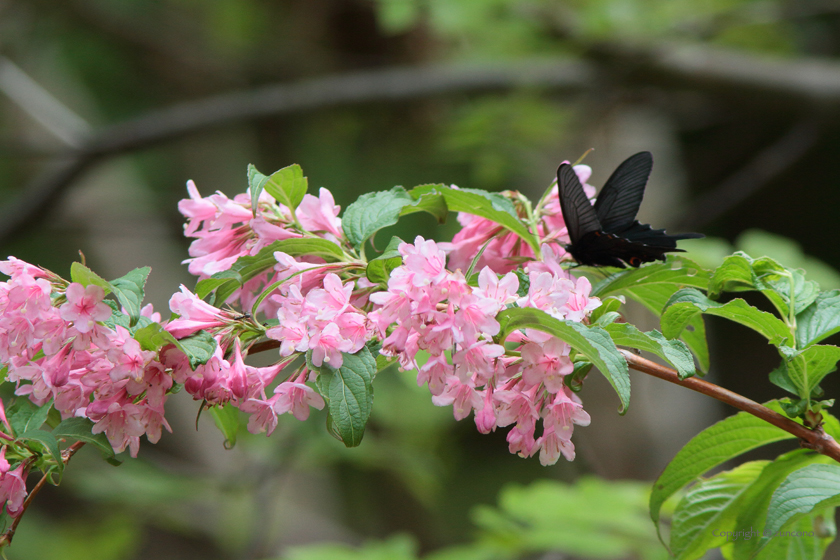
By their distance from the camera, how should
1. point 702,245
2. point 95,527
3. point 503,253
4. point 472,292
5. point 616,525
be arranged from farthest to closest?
point 95,527 < point 702,245 < point 616,525 < point 503,253 < point 472,292

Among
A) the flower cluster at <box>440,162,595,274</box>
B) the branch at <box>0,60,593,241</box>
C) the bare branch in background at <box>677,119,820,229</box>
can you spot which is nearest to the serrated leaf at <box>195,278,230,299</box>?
the flower cluster at <box>440,162,595,274</box>

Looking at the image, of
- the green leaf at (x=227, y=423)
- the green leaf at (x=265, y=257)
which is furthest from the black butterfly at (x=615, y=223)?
the green leaf at (x=227, y=423)

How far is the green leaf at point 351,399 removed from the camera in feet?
2.46

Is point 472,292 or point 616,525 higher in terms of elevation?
point 472,292

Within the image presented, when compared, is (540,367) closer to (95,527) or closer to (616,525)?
(616,525)

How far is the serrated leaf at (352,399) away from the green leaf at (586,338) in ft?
0.56

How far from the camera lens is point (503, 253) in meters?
1.05

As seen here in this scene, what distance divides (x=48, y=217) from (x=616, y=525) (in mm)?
3216

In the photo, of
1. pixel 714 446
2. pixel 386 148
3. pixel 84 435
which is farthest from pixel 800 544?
pixel 386 148

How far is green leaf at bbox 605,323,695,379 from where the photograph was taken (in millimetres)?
737

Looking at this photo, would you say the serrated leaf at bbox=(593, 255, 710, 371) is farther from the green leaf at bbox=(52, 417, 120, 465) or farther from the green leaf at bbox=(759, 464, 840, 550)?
the green leaf at bbox=(52, 417, 120, 465)

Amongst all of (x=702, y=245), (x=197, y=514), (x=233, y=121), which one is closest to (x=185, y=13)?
(x=233, y=121)

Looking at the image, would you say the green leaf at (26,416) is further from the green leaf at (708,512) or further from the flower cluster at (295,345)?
the green leaf at (708,512)

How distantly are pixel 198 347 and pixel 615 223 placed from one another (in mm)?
652
